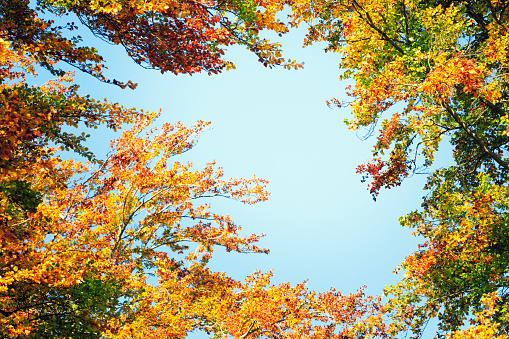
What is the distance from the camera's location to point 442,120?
1142 cm

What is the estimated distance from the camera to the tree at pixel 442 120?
867cm

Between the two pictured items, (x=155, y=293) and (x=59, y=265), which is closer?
(x=59, y=265)

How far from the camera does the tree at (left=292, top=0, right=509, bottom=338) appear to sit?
8.67 metres

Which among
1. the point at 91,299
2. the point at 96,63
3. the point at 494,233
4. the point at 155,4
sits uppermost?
the point at 96,63

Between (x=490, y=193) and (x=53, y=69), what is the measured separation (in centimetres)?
1005

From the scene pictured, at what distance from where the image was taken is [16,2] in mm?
6430

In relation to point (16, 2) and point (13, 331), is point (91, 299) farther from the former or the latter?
point (16, 2)

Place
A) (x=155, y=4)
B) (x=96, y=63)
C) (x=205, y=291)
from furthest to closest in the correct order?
(x=205, y=291) → (x=96, y=63) → (x=155, y=4)

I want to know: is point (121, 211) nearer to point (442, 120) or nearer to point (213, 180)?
point (213, 180)

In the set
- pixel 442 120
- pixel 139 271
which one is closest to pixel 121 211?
pixel 139 271

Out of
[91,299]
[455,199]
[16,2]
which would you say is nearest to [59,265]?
[91,299]

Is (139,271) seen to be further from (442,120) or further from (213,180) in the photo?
(442,120)

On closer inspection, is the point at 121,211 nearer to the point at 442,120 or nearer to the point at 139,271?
the point at 139,271

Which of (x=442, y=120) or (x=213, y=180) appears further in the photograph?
(x=213, y=180)
